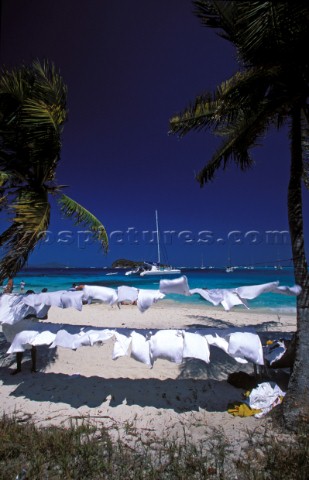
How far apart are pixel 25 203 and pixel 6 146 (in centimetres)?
145

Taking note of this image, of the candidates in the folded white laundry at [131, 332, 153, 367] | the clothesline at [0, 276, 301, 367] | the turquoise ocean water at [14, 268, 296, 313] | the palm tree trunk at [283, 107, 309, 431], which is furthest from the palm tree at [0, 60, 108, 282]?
the turquoise ocean water at [14, 268, 296, 313]

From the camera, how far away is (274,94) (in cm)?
434

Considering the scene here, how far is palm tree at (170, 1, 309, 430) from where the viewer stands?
11.5 ft

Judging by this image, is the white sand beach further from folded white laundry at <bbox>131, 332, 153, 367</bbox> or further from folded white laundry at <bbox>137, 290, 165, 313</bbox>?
folded white laundry at <bbox>137, 290, 165, 313</bbox>

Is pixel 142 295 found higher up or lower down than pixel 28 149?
lower down

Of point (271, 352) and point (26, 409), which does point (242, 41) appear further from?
point (26, 409)

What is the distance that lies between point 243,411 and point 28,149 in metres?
6.23

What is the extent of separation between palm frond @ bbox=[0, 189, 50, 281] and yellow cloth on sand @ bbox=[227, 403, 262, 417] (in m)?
4.50

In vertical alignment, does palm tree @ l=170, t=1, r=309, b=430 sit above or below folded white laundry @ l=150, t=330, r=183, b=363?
above

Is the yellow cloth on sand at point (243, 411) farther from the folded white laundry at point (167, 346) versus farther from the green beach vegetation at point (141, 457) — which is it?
the folded white laundry at point (167, 346)

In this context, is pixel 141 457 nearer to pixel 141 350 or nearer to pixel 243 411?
pixel 141 350

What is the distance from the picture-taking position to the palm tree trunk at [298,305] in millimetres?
3955

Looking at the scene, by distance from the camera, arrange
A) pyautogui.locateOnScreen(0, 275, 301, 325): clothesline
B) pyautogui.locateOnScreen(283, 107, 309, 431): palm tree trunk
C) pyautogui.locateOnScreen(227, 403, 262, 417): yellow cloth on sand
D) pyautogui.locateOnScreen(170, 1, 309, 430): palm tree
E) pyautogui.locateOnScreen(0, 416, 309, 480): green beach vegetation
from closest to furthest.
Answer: pyautogui.locateOnScreen(0, 416, 309, 480): green beach vegetation, pyautogui.locateOnScreen(170, 1, 309, 430): palm tree, pyautogui.locateOnScreen(283, 107, 309, 431): palm tree trunk, pyautogui.locateOnScreen(0, 275, 301, 325): clothesline, pyautogui.locateOnScreen(227, 403, 262, 417): yellow cloth on sand

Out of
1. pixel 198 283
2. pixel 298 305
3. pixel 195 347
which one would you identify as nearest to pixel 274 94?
pixel 298 305
